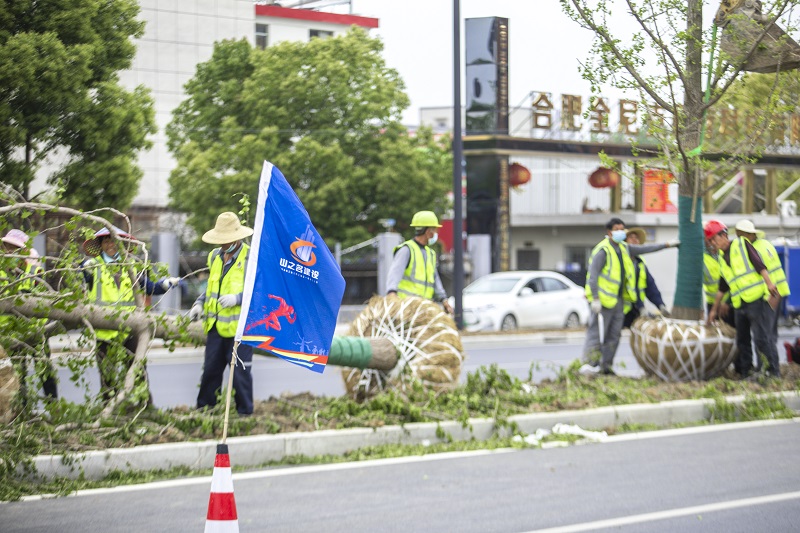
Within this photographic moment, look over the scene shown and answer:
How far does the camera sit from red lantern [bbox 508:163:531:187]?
120ft

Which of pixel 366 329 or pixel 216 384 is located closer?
pixel 216 384

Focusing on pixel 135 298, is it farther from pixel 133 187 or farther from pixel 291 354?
pixel 133 187

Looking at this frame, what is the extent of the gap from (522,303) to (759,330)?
1426cm

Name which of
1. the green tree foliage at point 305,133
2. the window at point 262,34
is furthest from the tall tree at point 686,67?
the window at point 262,34

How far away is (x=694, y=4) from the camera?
10922mm

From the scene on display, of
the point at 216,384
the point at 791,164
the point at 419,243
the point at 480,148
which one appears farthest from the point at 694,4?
the point at 791,164

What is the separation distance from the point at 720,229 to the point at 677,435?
2.80 meters

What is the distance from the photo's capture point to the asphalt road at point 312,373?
44.1 ft

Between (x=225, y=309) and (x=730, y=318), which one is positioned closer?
(x=225, y=309)

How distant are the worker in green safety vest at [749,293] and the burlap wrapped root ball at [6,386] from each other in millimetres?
7105

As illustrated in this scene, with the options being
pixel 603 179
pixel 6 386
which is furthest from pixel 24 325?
pixel 603 179

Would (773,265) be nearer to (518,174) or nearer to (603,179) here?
(518,174)

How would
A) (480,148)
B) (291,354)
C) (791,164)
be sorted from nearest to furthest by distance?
(291,354)
(480,148)
(791,164)

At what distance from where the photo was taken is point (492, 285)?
84.5ft
